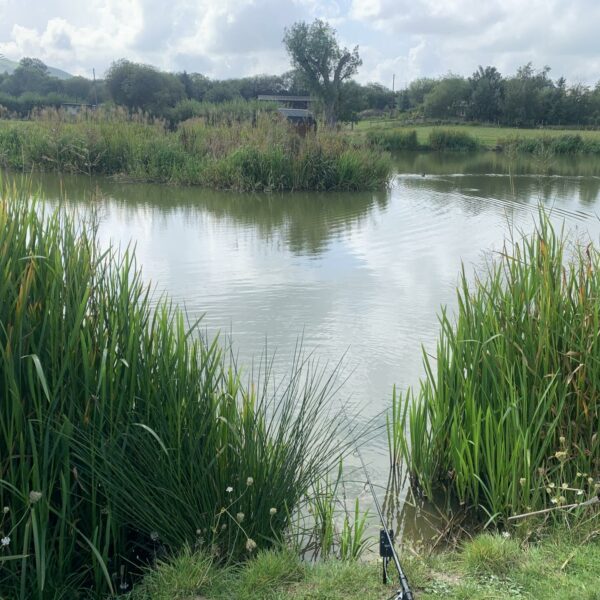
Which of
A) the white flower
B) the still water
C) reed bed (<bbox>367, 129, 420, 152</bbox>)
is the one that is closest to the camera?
the white flower

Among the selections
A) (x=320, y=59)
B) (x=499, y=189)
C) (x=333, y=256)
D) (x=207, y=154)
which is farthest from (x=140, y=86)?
(x=333, y=256)

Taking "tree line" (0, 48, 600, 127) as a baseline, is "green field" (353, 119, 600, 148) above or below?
below

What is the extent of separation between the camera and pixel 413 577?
2473 mm

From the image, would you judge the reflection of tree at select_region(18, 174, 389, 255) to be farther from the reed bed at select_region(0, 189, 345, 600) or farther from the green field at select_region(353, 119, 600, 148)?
the green field at select_region(353, 119, 600, 148)

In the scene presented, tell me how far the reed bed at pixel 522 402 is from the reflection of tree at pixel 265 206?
6497 millimetres

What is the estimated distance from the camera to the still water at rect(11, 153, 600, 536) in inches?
218

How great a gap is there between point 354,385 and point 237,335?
1.39 metres

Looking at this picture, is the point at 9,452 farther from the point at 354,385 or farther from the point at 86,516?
the point at 354,385

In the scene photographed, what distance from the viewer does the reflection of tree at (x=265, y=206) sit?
11.3m

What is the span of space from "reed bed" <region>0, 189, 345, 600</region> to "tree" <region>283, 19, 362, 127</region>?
51.7 metres

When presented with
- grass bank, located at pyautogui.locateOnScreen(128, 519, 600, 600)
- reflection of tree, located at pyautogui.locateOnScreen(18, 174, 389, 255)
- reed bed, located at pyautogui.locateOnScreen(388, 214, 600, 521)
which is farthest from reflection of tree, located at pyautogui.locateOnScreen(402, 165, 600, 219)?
grass bank, located at pyautogui.locateOnScreen(128, 519, 600, 600)

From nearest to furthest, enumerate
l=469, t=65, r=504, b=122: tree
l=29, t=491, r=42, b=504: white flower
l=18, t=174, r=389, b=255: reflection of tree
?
l=29, t=491, r=42, b=504: white flower < l=18, t=174, r=389, b=255: reflection of tree < l=469, t=65, r=504, b=122: tree

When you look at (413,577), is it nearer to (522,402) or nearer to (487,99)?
(522,402)

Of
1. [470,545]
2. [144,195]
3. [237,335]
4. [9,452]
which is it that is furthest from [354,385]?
[144,195]
